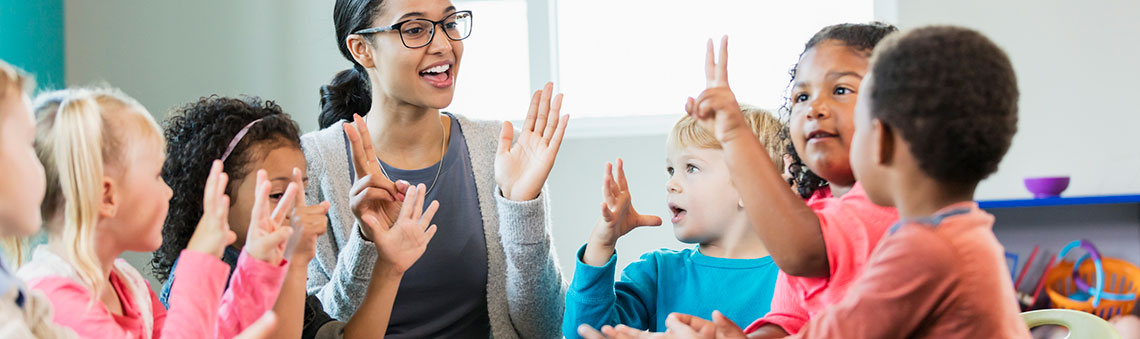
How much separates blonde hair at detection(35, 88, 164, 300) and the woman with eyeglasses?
55cm

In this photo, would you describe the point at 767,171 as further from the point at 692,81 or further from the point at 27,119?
the point at 692,81

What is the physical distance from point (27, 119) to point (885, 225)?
2.83 feet

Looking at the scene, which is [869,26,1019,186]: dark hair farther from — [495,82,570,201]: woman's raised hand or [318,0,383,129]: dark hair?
[318,0,383,129]: dark hair

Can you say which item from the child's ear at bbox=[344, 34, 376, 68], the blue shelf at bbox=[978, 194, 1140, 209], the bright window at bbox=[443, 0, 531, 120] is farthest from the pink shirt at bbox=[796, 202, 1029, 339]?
the bright window at bbox=[443, 0, 531, 120]

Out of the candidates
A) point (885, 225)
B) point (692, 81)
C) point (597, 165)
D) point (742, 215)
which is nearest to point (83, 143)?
point (885, 225)

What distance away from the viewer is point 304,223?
1.37m

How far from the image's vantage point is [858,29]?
110 cm

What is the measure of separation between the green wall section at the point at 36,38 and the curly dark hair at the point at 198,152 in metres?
1.82

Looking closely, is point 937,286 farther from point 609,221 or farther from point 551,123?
point 551,123

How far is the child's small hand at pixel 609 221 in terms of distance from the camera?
151 centimetres

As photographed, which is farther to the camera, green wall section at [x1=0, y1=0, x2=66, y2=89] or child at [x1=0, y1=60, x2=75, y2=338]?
green wall section at [x1=0, y1=0, x2=66, y2=89]

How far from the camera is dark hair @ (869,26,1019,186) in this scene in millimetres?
764

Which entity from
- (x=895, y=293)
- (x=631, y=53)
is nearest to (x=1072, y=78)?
(x=631, y=53)

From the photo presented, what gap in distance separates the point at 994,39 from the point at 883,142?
3253 millimetres
